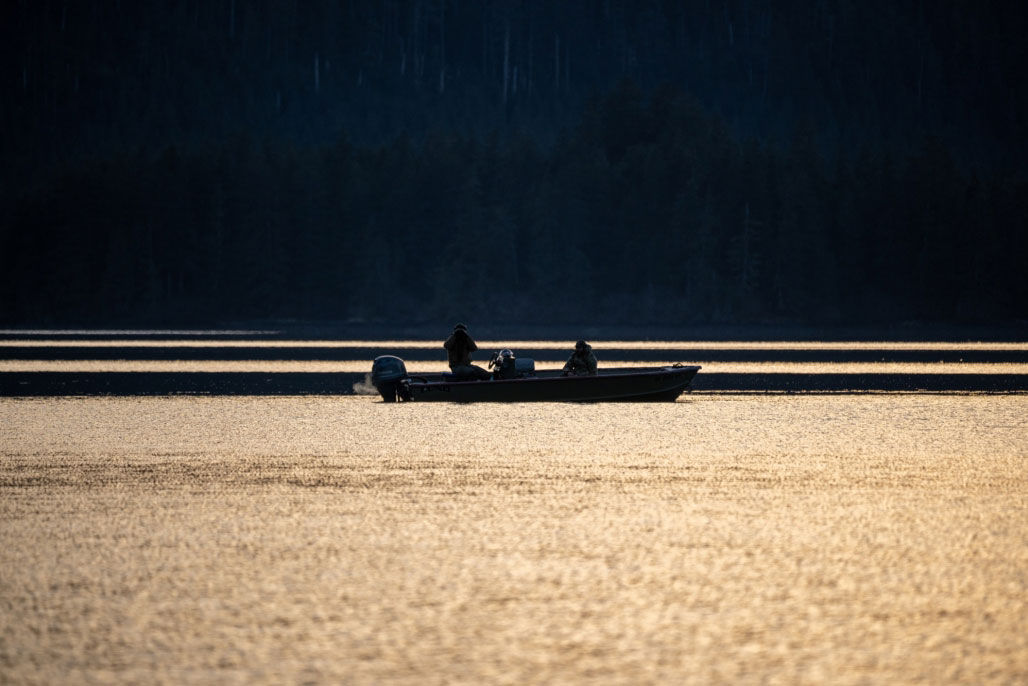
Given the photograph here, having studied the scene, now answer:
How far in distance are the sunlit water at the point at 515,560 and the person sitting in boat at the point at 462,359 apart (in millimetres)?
11335

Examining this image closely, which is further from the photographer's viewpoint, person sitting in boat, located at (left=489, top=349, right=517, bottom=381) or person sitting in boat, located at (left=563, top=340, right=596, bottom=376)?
person sitting in boat, located at (left=563, top=340, right=596, bottom=376)

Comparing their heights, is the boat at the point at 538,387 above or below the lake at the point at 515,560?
above

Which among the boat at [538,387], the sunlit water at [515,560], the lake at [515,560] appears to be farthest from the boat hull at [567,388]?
the sunlit water at [515,560]

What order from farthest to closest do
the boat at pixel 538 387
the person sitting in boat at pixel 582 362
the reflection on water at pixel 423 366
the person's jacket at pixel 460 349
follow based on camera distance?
the reflection on water at pixel 423 366 → the person's jacket at pixel 460 349 → the person sitting in boat at pixel 582 362 → the boat at pixel 538 387

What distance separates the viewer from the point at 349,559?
1370cm

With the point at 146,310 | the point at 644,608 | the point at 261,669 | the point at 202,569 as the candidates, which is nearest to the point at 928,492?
the point at 644,608

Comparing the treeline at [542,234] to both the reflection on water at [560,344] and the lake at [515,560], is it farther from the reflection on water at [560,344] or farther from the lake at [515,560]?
the lake at [515,560]

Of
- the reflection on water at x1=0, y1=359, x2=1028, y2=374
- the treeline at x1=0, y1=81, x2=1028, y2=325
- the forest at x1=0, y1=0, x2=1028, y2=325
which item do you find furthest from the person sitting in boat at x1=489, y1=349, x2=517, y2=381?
the treeline at x1=0, y1=81, x2=1028, y2=325

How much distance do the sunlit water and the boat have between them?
34.4 feet

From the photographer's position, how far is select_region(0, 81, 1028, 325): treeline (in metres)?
136

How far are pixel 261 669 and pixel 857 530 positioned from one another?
25.3 ft

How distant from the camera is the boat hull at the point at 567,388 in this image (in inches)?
1447

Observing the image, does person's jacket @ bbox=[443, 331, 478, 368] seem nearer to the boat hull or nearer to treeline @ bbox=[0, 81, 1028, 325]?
the boat hull

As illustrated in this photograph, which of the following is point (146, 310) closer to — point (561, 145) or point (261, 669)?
point (561, 145)
